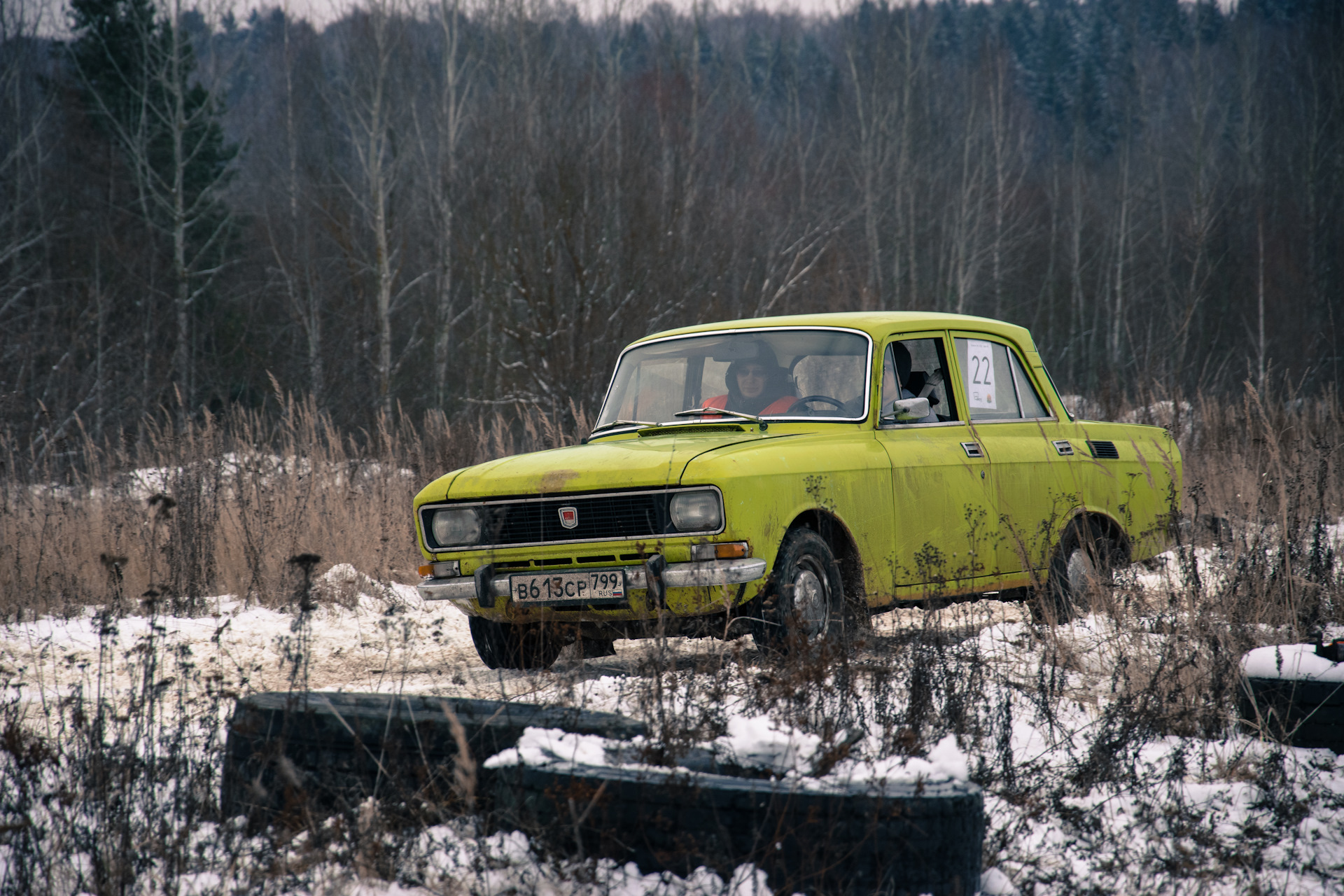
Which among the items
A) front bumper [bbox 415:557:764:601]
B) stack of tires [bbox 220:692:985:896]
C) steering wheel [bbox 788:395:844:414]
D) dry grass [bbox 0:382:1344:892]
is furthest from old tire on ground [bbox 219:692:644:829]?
steering wheel [bbox 788:395:844:414]

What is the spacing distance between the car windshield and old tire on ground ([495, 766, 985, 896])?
333cm

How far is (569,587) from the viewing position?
5.32 metres

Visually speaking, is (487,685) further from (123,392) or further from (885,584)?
(123,392)

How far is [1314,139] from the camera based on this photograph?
39.8 meters

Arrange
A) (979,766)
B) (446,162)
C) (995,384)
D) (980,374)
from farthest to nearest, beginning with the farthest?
1. (446,162)
2. (995,384)
3. (980,374)
4. (979,766)

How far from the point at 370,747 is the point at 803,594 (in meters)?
2.46

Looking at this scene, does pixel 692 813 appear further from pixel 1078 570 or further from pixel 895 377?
pixel 1078 570

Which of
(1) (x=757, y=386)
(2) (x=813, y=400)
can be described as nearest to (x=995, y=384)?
(2) (x=813, y=400)

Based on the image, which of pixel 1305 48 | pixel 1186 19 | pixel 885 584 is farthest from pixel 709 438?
pixel 1186 19

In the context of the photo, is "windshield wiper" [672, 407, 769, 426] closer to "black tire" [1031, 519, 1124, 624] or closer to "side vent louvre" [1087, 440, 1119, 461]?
"black tire" [1031, 519, 1124, 624]

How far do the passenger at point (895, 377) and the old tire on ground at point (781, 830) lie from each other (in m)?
3.46

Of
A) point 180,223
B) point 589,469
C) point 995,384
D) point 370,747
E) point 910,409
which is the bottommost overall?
point 370,747

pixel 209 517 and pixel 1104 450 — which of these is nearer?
pixel 1104 450

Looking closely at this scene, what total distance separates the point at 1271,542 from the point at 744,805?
16.0 ft
